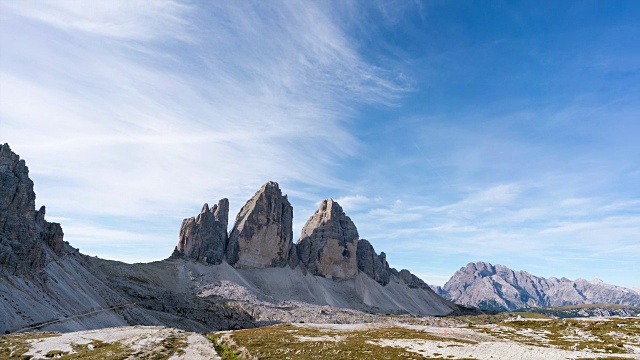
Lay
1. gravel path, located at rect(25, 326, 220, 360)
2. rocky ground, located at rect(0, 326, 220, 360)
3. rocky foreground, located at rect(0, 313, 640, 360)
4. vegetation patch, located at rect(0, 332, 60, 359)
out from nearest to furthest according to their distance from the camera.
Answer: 1. vegetation patch, located at rect(0, 332, 60, 359)
2. rocky ground, located at rect(0, 326, 220, 360)
3. rocky foreground, located at rect(0, 313, 640, 360)
4. gravel path, located at rect(25, 326, 220, 360)

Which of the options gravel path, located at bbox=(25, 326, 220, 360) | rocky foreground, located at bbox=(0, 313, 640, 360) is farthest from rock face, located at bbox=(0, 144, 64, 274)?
gravel path, located at bbox=(25, 326, 220, 360)

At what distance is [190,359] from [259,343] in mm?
13190

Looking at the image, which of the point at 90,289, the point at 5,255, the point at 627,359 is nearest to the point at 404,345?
the point at 627,359

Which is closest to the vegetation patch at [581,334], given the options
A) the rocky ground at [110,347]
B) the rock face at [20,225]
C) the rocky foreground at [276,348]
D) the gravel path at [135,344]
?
the rocky foreground at [276,348]

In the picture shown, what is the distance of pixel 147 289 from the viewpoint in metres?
169

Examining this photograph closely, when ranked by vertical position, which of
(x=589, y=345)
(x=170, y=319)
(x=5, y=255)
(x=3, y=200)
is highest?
(x=3, y=200)

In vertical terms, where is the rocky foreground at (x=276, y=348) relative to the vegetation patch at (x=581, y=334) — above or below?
below

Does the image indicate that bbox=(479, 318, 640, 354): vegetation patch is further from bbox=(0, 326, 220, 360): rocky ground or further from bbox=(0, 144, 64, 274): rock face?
bbox=(0, 144, 64, 274): rock face

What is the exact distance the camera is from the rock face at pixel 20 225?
94.6m

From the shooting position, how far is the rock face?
9456cm

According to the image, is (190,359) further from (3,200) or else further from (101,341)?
(3,200)

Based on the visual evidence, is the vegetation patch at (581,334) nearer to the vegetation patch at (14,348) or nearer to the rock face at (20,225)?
the vegetation patch at (14,348)

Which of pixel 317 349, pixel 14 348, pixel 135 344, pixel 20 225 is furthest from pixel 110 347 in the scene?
pixel 20 225

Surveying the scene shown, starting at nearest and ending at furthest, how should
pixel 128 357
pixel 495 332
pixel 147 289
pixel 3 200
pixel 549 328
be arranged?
1. pixel 128 357
2. pixel 495 332
3. pixel 549 328
4. pixel 3 200
5. pixel 147 289
